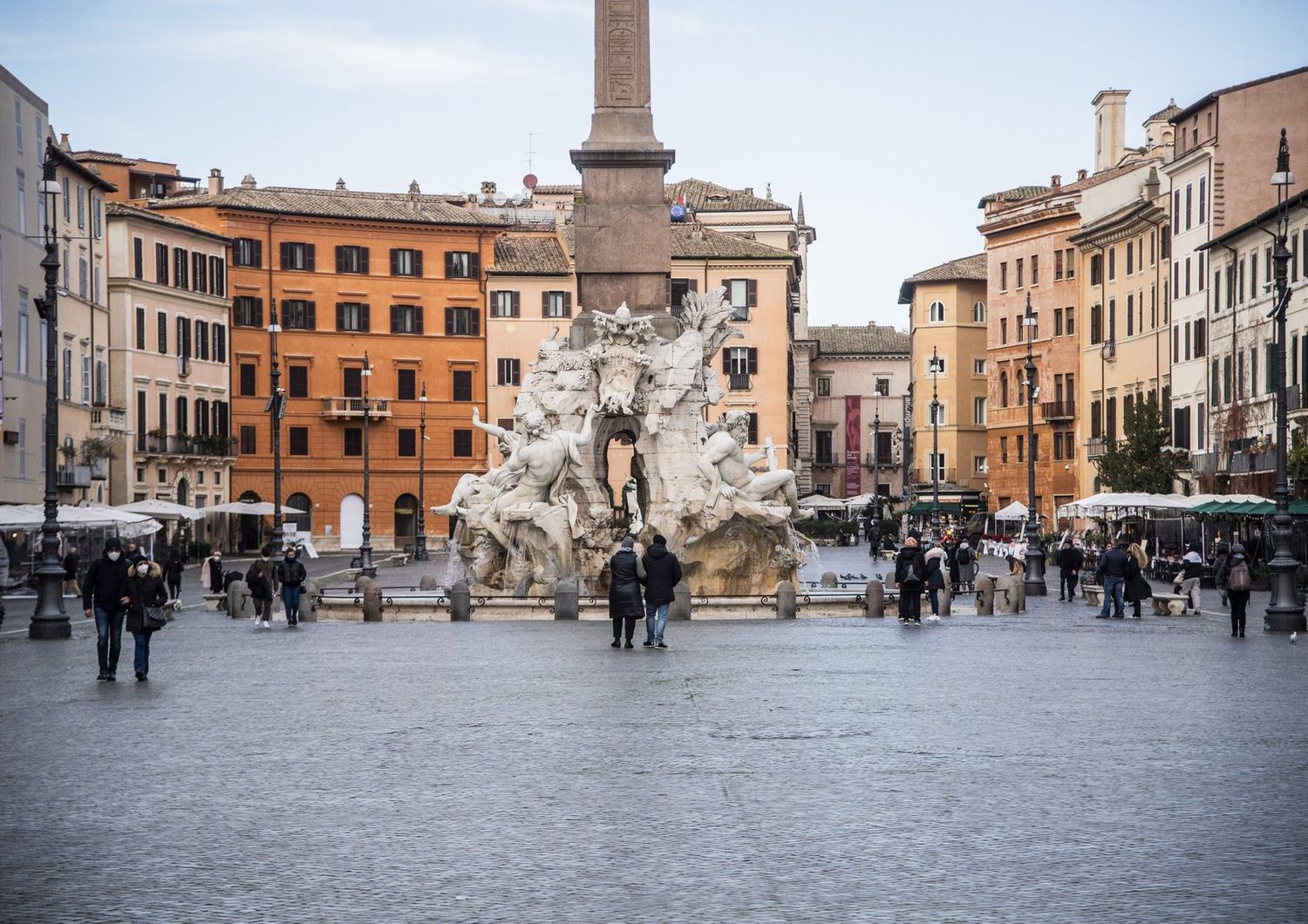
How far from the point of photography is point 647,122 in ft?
109

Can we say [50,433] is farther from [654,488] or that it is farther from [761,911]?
[761,911]

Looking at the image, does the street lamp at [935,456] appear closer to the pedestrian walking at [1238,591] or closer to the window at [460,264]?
the window at [460,264]

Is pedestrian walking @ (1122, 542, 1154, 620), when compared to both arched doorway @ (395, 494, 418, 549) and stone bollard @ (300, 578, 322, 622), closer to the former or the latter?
stone bollard @ (300, 578, 322, 622)

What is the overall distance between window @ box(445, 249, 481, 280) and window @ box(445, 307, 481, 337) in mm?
1356

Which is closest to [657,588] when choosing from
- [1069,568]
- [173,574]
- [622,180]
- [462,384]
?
[622,180]

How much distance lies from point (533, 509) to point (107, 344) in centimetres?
4240

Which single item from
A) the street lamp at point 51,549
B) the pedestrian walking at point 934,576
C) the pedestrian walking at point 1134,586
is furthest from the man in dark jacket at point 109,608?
the pedestrian walking at point 1134,586

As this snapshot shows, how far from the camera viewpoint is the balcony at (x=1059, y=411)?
84.4 m

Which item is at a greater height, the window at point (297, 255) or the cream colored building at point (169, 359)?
the window at point (297, 255)

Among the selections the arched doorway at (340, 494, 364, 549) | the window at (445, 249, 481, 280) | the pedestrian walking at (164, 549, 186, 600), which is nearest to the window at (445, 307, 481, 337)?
the window at (445, 249, 481, 280)

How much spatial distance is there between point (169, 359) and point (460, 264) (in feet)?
48.1

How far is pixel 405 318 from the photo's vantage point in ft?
285

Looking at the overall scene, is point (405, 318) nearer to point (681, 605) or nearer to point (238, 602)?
point (238, 602)

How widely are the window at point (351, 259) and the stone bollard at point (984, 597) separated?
56875 millimetres
